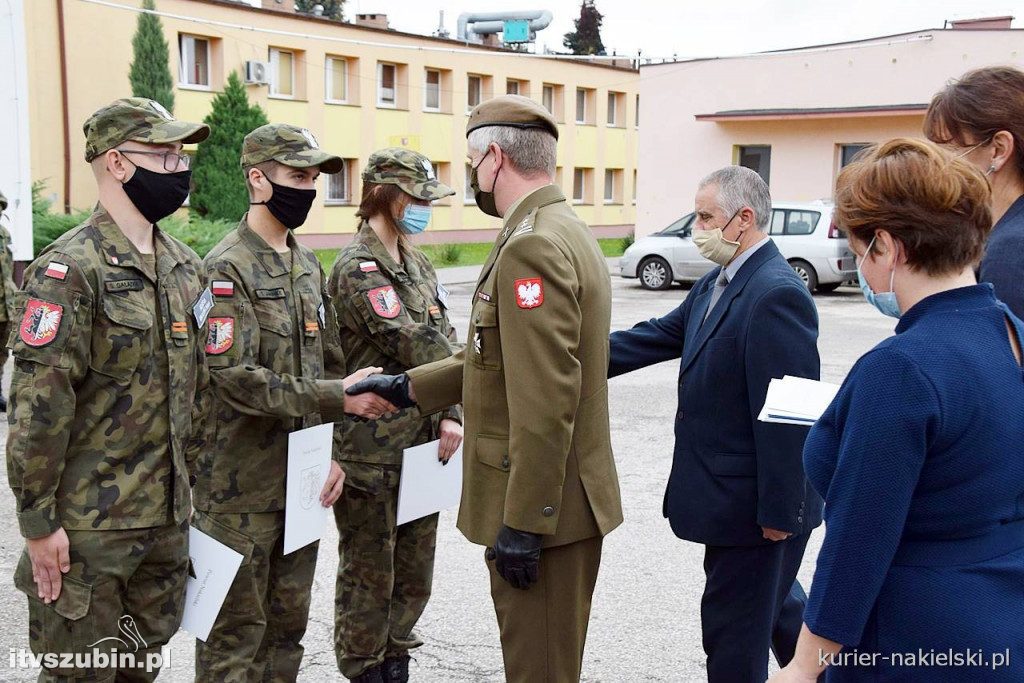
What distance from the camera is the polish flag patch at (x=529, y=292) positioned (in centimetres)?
271

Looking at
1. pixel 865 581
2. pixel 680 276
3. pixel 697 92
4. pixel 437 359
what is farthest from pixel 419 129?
pixel 865 581

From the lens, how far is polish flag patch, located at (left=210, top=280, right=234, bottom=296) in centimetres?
335

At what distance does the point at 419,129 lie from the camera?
34.3 m

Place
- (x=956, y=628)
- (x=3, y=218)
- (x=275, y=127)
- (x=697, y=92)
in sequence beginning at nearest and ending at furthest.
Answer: (x=956, y=628), (x=275, y=127), (x=3, y=218), (x=697, y=92)

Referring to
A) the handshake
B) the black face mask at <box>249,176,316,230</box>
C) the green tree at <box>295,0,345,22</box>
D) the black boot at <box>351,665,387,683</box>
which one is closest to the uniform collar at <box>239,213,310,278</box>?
the black face mask at <box>249,176,316,230</box>

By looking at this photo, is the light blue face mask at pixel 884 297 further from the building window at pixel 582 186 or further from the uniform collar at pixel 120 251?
the building window at pixel 582 186

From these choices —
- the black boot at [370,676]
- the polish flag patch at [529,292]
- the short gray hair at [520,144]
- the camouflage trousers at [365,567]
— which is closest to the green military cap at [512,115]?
the short gray hair at [520,144]

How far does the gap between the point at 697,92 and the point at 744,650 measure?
24.6m

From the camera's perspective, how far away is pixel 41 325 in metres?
2.72

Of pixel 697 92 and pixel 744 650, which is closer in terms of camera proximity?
pixel 744 650

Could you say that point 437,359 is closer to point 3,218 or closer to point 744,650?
point 744,650

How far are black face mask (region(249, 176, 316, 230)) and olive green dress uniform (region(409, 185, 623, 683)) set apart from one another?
95cm

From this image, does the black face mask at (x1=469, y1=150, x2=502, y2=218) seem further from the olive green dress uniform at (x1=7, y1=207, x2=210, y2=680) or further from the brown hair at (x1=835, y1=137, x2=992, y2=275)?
the brown hair at (x1=835, y1=137, x2=992, y2=275)

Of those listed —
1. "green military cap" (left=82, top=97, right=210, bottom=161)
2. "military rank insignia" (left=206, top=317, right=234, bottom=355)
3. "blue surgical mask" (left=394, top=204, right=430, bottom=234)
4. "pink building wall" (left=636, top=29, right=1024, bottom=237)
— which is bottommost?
"military rank insignia" (left=206, top=317, right=234, bottom=355)
